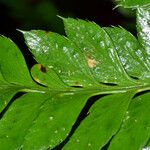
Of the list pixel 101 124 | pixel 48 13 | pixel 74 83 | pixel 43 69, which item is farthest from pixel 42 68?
pixel 48 13

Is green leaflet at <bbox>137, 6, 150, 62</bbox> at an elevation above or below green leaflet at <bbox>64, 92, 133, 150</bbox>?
above

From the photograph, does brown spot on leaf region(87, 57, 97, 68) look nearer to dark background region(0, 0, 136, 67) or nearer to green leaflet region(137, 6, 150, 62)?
green leaflet region(137, 6, 150, 62)

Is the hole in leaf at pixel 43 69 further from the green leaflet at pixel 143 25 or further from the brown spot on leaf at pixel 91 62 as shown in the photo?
the green leaflet at pixel 143 25

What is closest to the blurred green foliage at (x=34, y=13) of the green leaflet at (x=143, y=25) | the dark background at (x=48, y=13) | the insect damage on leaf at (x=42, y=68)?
the dark background at (x=48, y=13)

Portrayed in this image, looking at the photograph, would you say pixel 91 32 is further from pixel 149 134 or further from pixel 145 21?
pixel 149 134

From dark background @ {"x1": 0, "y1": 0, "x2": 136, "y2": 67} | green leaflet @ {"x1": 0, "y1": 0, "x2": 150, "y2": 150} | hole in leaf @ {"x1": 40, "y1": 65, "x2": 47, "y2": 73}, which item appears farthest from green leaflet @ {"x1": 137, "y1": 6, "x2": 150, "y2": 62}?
dark background @ {"x1": 0, "y1": 0, "x2": 136, "y2": 67}

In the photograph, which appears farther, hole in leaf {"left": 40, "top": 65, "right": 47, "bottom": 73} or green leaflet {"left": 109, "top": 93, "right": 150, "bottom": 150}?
hole in leaf {"left": 40, "top": 65, "right": 47, "bottom": 73}

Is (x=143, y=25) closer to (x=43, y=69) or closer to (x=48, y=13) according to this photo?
(x=43, y=69)
